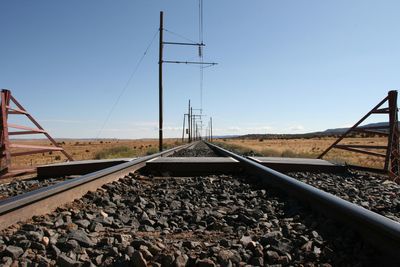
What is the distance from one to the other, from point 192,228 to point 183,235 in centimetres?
35

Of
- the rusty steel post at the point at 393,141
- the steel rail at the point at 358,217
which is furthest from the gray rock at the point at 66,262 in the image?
the rusty steel post at the point at 393,141

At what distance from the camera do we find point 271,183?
7090mm

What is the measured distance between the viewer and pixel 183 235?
4.10 metres

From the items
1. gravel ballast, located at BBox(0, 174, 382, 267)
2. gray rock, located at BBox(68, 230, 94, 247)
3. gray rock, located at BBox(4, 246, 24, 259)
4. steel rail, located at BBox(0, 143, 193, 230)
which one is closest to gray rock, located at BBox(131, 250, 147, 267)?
gravel ballast, located at BBox(0, 174, 382, 267)

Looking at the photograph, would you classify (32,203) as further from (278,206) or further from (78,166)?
(78,166)

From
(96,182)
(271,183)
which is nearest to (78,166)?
(96,182)

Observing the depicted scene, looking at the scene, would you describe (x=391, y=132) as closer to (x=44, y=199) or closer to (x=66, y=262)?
(x=44, y=199)

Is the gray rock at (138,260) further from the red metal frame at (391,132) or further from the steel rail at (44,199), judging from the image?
the red metal frame at (391,132)

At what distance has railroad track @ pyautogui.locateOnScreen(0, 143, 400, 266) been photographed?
317 cm

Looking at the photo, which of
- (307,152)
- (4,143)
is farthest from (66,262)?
(307,152)

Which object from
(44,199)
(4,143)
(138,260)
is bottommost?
(138,260)

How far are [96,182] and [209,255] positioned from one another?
3908mm

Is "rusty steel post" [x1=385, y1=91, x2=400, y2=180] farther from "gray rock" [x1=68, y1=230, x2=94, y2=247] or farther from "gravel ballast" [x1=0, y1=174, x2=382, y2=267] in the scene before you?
"gray rock" [x1=68, y1=230, x2=94, y2=247]

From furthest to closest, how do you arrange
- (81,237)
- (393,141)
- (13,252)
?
(393,141) < (81,237) < (13,252)
